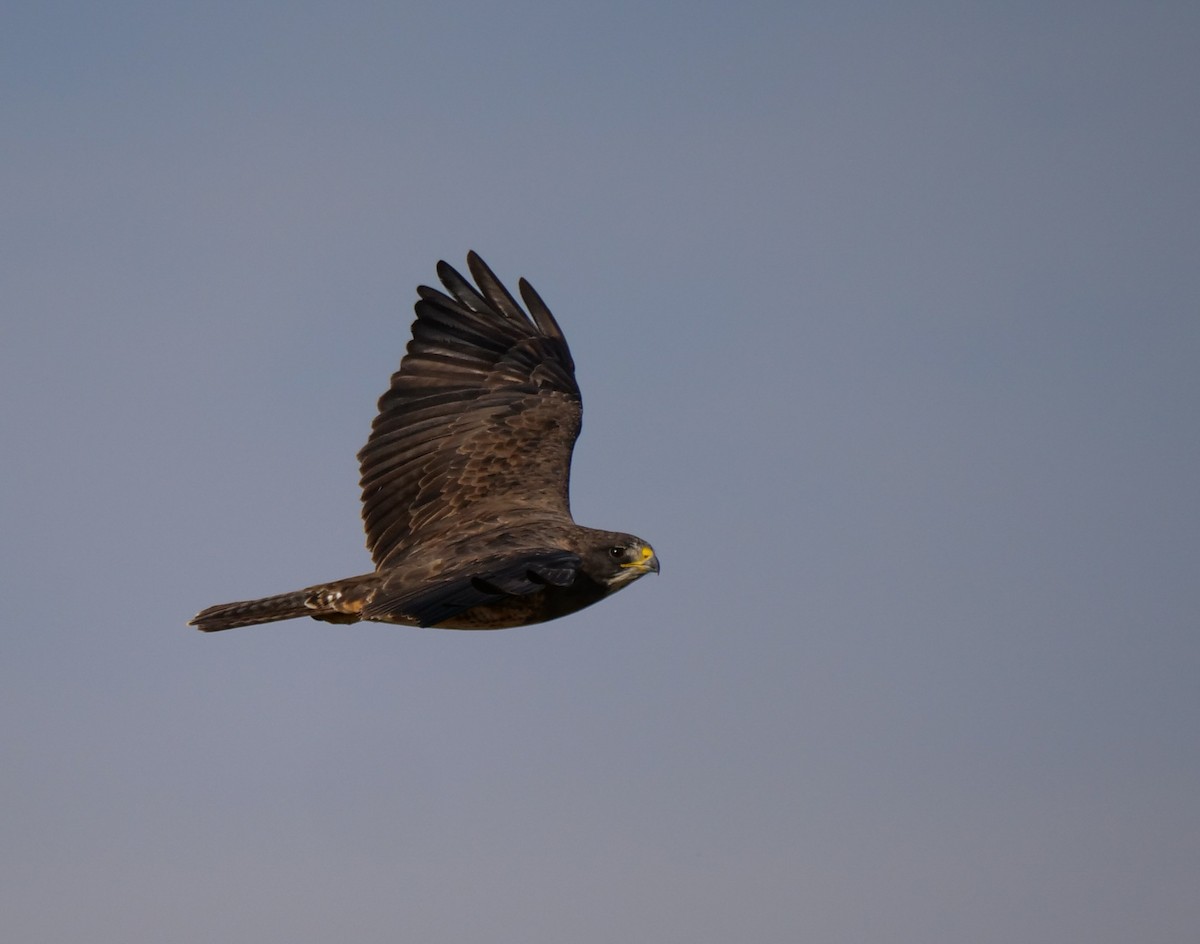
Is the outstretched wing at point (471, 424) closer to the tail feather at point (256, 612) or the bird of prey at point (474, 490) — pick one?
the bird of prey at point (474, 490)

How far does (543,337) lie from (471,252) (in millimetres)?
1272

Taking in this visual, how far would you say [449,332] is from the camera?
17.4 metres

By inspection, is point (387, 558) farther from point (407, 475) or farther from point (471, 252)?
point (471, 252)

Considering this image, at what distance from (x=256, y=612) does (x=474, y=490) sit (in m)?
2.45

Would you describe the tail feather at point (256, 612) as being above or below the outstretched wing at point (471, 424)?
below

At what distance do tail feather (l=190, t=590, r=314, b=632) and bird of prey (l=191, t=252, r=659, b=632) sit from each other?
12 millimetres

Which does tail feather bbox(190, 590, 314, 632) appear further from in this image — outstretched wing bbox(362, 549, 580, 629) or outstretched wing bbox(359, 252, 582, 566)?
outstretched wing bbox(362, 549, 580, 629)

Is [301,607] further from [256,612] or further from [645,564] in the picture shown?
[645,564]

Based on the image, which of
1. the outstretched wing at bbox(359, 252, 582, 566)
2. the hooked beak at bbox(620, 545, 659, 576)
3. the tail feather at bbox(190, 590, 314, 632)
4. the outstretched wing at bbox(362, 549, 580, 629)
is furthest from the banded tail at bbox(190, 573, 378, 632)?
the hooked beak at bbox(620, 545, 659, 576)

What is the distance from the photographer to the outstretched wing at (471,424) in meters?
15.4

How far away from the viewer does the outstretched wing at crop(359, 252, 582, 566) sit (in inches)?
607

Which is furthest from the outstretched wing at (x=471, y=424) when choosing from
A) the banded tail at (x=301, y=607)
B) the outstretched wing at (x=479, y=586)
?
the outstretched wing at (x=479, y=586)

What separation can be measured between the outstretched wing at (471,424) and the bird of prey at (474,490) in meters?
0.01

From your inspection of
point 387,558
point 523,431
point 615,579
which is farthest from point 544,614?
point 523,431
